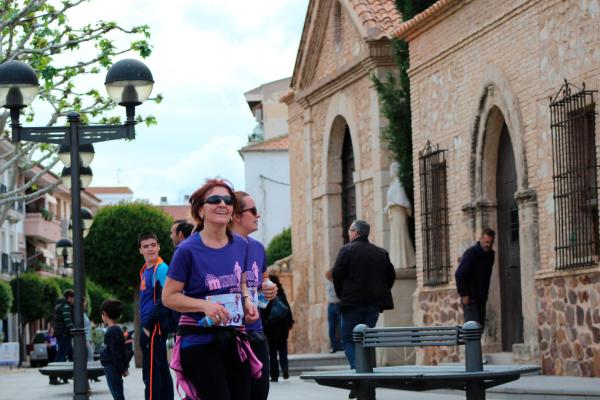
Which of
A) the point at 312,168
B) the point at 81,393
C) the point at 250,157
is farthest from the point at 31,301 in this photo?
the point at 81,393

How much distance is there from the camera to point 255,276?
808cm

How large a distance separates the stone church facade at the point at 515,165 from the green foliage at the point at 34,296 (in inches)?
1892

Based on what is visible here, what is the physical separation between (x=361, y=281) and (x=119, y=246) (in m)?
34.8

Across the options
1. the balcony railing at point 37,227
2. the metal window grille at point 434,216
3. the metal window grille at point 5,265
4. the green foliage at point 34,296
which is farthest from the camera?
the balcony railing at point 37,227

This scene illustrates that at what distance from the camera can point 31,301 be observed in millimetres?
69250

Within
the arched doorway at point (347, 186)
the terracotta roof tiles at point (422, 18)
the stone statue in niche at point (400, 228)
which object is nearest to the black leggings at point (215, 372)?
the terracotta roof tiles at point (422, 18)

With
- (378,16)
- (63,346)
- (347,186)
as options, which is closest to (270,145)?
(347,186)

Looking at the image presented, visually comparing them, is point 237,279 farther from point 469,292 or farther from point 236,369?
point 469,292

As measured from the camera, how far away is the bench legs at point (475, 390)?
31.3 ft

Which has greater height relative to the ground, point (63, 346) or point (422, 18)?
point (422, 18)

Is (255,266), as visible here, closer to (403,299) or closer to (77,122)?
(77,122)

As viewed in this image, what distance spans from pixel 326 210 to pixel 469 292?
10.4 meters

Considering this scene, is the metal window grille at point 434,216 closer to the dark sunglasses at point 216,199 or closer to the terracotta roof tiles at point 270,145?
the dark sunglasses at point 216,199

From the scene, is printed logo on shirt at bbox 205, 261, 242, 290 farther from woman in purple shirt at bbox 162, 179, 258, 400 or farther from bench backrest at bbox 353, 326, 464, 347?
bench backrest at bbox 353, 326, 464, 347
